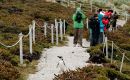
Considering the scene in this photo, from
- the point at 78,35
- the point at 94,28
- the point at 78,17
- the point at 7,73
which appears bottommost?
the point at 78,35

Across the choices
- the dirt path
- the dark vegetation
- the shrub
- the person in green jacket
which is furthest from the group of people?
the shrub

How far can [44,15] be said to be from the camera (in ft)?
121

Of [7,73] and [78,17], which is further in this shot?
[78,17]

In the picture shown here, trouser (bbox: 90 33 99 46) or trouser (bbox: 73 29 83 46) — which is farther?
trouser (bbox: 73 29 83 46)

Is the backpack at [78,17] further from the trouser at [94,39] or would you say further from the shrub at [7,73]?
the shrub at [7,73]

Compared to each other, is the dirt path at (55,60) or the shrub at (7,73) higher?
the shrub at (7,73)

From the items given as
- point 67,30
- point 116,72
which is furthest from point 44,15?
point 116,72

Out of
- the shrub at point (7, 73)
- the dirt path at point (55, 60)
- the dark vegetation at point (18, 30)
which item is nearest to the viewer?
the shrub at point (7, 73)

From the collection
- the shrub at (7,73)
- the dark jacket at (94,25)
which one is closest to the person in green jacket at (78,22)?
the dark jacket at (94,25)

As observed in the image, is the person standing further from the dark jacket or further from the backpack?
the backpack

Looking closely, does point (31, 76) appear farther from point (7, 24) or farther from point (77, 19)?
point (7, 24)

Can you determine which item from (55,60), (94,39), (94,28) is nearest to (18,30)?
(94,39)

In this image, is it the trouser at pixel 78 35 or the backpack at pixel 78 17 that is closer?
the backpack at pixel 78 17

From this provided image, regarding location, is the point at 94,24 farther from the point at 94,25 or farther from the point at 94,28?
the point at 94,28
